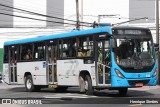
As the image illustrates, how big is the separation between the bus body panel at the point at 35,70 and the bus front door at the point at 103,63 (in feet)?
16.1

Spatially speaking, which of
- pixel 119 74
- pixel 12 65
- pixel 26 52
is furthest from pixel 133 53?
pixel 12 65

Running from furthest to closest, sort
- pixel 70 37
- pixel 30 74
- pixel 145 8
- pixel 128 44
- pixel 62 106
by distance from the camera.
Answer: pixel 145 8, pixel 30 74, pixel 70 37, pixel 128 44, pixel 62 106

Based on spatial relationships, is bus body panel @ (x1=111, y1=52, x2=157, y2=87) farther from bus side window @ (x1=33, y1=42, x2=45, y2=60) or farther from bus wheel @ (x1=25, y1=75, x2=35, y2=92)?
bus wheel @ (x1=25, y1=75, x2=35, y2=92)

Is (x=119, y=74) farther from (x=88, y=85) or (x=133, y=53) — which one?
(x=88, y=85)

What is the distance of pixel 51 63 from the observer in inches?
880

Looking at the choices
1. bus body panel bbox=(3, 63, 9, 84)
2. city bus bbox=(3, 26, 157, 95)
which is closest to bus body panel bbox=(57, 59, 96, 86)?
city bus bbox=(3, 26, 157, 95)

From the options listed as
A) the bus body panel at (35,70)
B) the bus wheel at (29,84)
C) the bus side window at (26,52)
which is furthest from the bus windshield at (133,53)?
the bus wheel at (29,84)

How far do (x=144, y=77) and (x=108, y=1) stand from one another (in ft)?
139

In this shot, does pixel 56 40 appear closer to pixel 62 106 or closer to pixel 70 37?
pixel 70 37

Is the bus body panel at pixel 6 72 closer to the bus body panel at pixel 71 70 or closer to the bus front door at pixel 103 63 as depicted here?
the bus body panel at pixel 71 70

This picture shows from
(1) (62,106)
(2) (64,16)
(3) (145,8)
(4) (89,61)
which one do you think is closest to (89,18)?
(2) (64,16)

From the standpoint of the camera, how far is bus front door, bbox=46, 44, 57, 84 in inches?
870

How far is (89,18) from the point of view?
60.5m

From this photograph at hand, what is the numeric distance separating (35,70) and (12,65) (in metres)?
2.83
